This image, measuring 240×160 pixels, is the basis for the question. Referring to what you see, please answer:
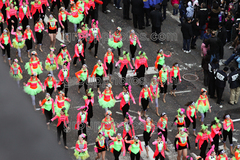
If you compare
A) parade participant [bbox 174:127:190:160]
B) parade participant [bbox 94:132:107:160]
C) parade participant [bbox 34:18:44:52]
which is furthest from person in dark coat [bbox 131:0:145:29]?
parade participant [bbox 94:132:107:160]

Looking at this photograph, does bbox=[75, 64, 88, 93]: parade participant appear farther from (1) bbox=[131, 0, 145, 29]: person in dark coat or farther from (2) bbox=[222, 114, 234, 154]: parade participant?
(1) bbox=[131, 0, 145, 29]: person in dark coat

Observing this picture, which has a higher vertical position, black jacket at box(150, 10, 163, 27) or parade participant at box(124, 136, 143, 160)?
black jacket at box(150, 10, 163, 27)

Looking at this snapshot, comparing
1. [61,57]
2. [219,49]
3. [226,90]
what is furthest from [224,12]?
[61,57]

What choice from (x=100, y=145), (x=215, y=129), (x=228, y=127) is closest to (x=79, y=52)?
(x=100, y=145)

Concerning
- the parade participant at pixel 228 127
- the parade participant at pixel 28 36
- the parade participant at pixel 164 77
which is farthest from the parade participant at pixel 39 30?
the parade participant at pixel 228 127

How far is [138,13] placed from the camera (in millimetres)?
21109

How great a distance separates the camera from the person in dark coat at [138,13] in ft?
68.4

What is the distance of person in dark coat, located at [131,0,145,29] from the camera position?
2084 centimetres

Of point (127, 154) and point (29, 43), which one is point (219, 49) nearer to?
point (127, 154)

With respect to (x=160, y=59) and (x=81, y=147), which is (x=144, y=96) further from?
(x=81, y=147)

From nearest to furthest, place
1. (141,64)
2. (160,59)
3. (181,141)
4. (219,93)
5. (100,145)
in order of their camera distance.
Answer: (100,145), (181,141), (219,93), (141,64), (160,59)

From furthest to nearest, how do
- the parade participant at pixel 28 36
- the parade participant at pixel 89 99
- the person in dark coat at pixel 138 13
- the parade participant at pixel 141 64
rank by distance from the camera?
1. the person in dark coat at pixel 138 13
2. the parade participant at pixel 28 36
3. the parade participant at pixel 141 64
4. the parade participant at pixel 89 99

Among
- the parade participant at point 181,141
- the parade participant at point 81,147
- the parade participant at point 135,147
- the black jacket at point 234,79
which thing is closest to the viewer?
the parade participant at point 81,147

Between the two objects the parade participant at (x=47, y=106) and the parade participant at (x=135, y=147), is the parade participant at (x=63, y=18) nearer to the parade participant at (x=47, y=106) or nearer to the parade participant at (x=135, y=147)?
the parade participant at (x=47, y=106)
